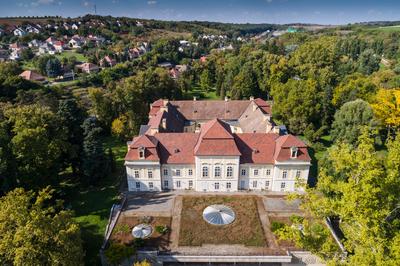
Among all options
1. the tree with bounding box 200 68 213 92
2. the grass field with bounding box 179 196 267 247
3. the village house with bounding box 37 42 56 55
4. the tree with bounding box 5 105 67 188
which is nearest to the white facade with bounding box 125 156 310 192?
the grass field with bounding box 179 196 267 247

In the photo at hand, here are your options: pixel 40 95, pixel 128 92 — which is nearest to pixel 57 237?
pixel 128 92

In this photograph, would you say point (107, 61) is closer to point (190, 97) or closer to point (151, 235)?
point (190, 97)

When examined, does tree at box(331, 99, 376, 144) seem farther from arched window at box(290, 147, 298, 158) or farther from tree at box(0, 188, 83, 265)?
tree at box(0, 188, 83, 265)

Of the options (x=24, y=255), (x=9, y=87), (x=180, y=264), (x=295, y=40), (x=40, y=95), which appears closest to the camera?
(x=24, y=255)

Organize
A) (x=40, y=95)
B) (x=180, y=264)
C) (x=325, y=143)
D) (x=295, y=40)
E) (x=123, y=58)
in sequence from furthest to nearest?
(x=295, y=40)
(x=123, y=58)
(x=40, y=95)
(x=325, y=143)
(x=180, y=264)

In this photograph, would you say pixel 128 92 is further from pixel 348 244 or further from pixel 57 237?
pixel 348 244

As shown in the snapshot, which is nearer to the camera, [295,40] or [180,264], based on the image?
[180,264]

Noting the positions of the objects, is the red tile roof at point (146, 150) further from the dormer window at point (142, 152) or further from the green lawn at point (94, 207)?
the green lawn at point (94, 207)
